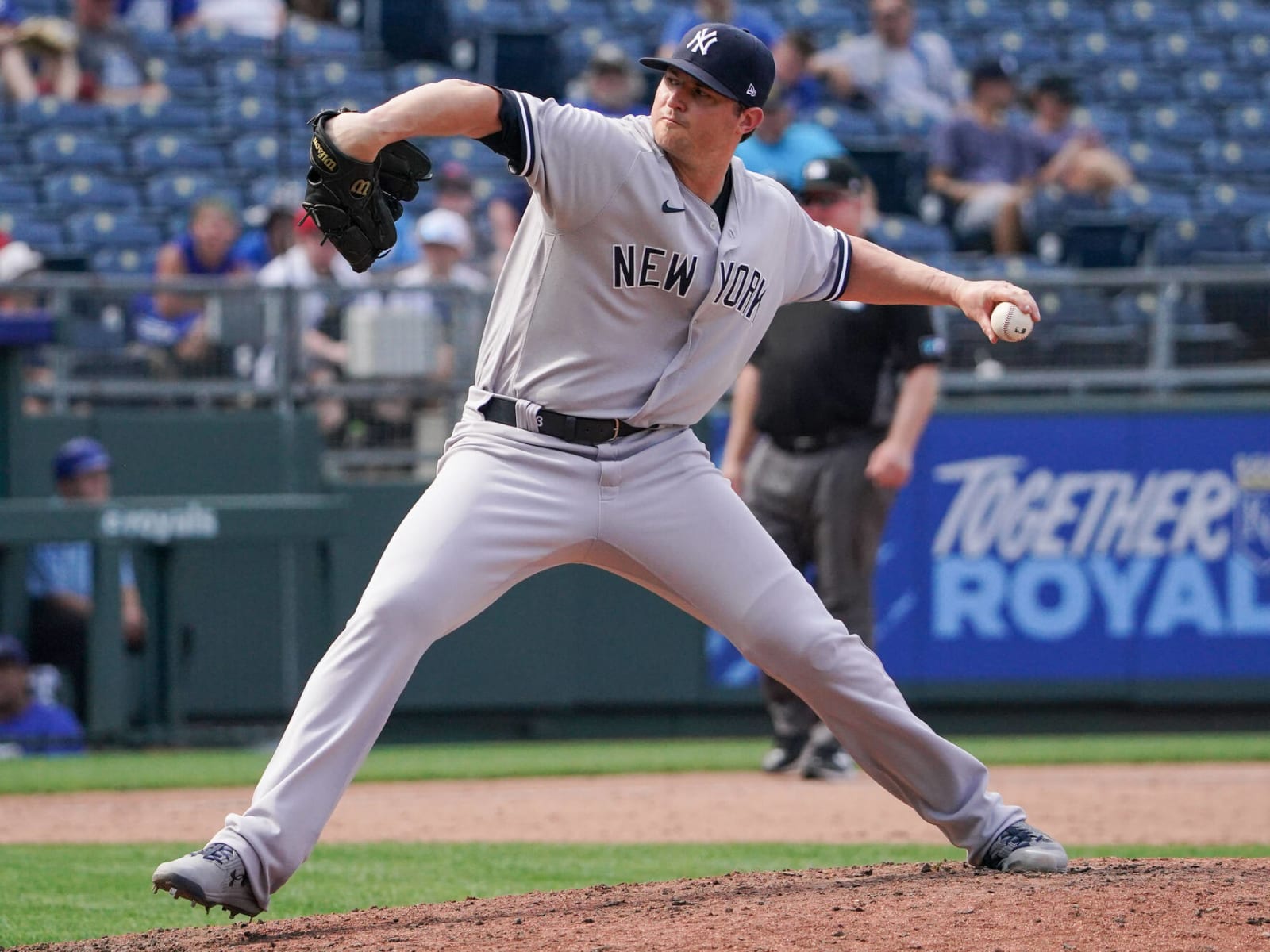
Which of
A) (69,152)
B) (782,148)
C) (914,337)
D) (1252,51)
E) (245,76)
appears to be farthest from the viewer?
(1252,51)

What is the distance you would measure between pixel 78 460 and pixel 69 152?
172 inches

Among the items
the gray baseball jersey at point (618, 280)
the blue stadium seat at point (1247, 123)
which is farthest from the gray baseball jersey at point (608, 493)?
the blue stadium seat at point (1247, 123)

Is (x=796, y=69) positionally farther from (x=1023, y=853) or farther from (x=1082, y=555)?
(x=1023, y=853)

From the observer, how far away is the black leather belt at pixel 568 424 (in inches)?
158

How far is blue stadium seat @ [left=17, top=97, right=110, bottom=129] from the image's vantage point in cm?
1228

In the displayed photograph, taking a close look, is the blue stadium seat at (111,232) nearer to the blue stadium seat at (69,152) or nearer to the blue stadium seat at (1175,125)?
the blue stadium seat at (69,152)

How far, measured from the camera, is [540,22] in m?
14.5

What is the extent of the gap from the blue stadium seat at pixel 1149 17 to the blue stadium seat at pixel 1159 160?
1.94 metres

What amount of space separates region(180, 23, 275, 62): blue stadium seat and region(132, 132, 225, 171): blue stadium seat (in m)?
1.10

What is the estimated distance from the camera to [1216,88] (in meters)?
16.0

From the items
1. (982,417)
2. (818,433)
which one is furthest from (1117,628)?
(818,433)

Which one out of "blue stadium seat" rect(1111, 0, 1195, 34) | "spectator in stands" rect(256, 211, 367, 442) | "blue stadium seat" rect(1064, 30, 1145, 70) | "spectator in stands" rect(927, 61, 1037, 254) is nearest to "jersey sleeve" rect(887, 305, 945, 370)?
"spectator in stands" rect(256, 211, 367, 442)

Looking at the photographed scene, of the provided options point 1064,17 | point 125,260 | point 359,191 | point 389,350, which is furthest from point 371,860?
point 1064,17

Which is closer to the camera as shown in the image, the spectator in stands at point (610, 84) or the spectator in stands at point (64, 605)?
the spectator in stands at point (64, 605)
